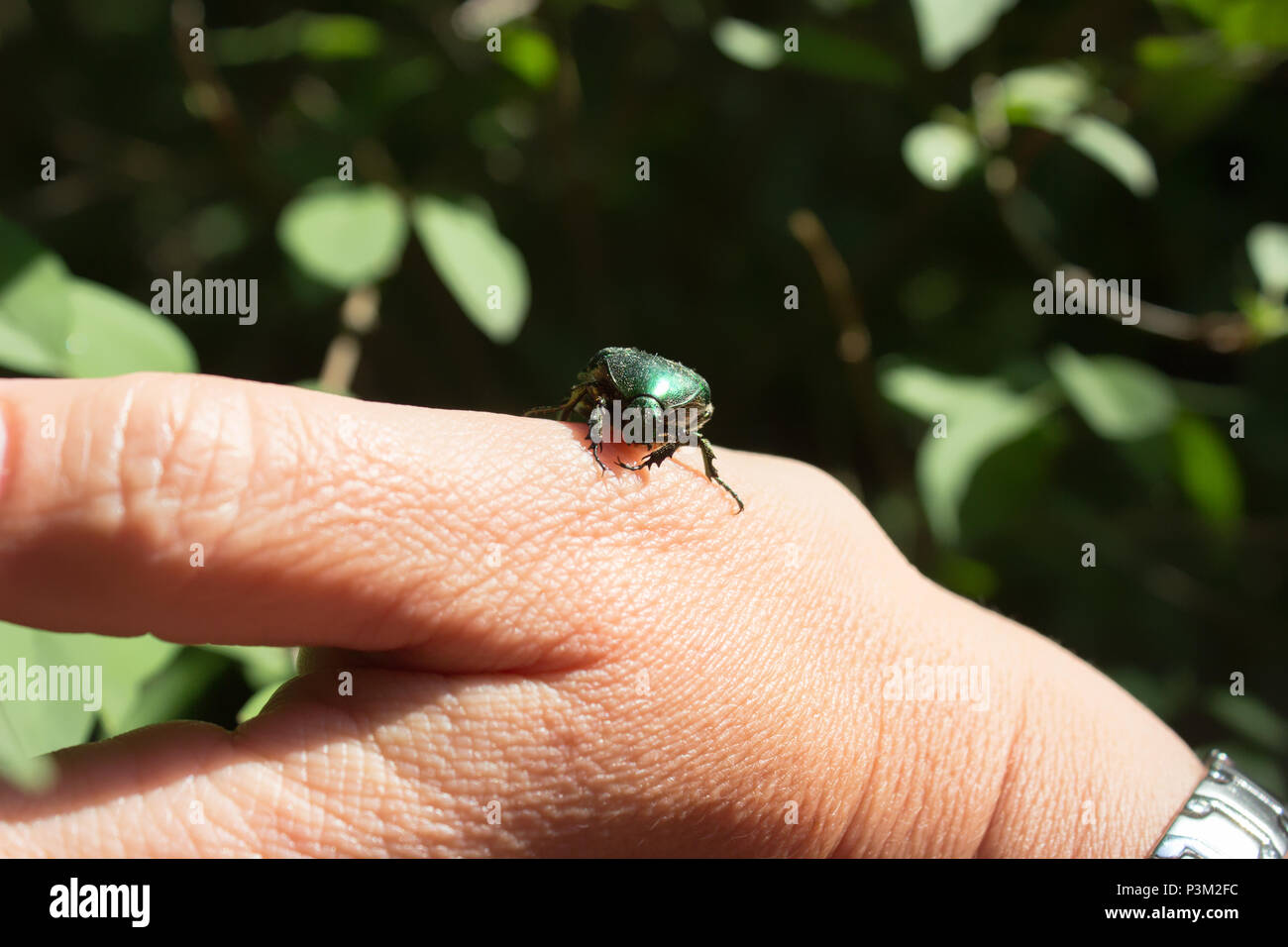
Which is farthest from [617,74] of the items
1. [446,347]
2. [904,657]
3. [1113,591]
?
[1113,591]

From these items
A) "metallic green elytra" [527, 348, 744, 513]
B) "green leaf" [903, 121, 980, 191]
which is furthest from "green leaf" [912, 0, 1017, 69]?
"metallic green elytra" [527, 348, 744, 513]

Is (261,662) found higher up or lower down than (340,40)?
lower down

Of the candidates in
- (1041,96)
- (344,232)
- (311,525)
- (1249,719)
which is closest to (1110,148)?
(1041,96)

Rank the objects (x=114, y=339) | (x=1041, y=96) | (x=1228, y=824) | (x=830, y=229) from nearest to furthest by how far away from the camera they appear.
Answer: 1. (x=114, y=339)
2. (x=1228, y=824)
3. (x=1041, y=96)
4. (x=830, y=229)

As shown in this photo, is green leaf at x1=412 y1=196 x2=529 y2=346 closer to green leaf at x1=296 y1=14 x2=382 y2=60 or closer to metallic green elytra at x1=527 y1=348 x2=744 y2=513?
metallic green elytra at x1=527 y1=348 x2=744 y2=513

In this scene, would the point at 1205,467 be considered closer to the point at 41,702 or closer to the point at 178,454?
the point at 178,454

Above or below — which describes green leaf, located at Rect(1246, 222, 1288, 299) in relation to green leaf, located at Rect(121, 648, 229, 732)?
above
